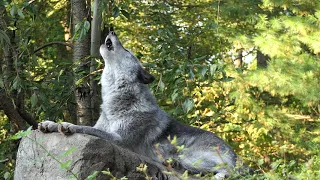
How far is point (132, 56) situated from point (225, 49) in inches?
247

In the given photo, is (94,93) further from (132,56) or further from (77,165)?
(77,165)

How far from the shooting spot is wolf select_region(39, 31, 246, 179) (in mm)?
5793

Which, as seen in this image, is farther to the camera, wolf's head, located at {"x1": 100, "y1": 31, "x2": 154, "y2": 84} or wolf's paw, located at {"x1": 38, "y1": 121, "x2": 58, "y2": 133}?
wolf's head, located at {"x1": 100, "y1": 31, "x2": 154, "y2": 84}

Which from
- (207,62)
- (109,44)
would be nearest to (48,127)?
(109,44)

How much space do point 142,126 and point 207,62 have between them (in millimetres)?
5205

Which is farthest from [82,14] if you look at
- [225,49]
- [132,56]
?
[225,49]

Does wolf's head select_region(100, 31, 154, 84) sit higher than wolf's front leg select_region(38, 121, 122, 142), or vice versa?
wolf's head select_region(100, 31, 154, 84)

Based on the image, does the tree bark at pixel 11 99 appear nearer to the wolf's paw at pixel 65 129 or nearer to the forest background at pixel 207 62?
the forest background at pixel 207 62

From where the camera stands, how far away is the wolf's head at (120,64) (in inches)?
246

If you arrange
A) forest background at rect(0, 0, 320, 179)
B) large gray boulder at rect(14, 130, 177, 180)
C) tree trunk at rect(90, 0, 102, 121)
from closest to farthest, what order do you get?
large gray boulder at rect(14, 130, 177, 180) < tree trunk at rect(90, 0, 102, 121) < forest background at rect(0, 0, 320, 179)

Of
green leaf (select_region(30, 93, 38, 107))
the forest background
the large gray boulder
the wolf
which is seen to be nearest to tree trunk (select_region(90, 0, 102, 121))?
the forest background

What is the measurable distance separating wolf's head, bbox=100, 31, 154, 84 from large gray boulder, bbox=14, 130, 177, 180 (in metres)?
1.25

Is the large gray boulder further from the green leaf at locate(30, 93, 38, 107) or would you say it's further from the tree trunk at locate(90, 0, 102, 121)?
the tree trunk at locate(90, 0, 102, 121)

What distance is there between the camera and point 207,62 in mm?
10930
